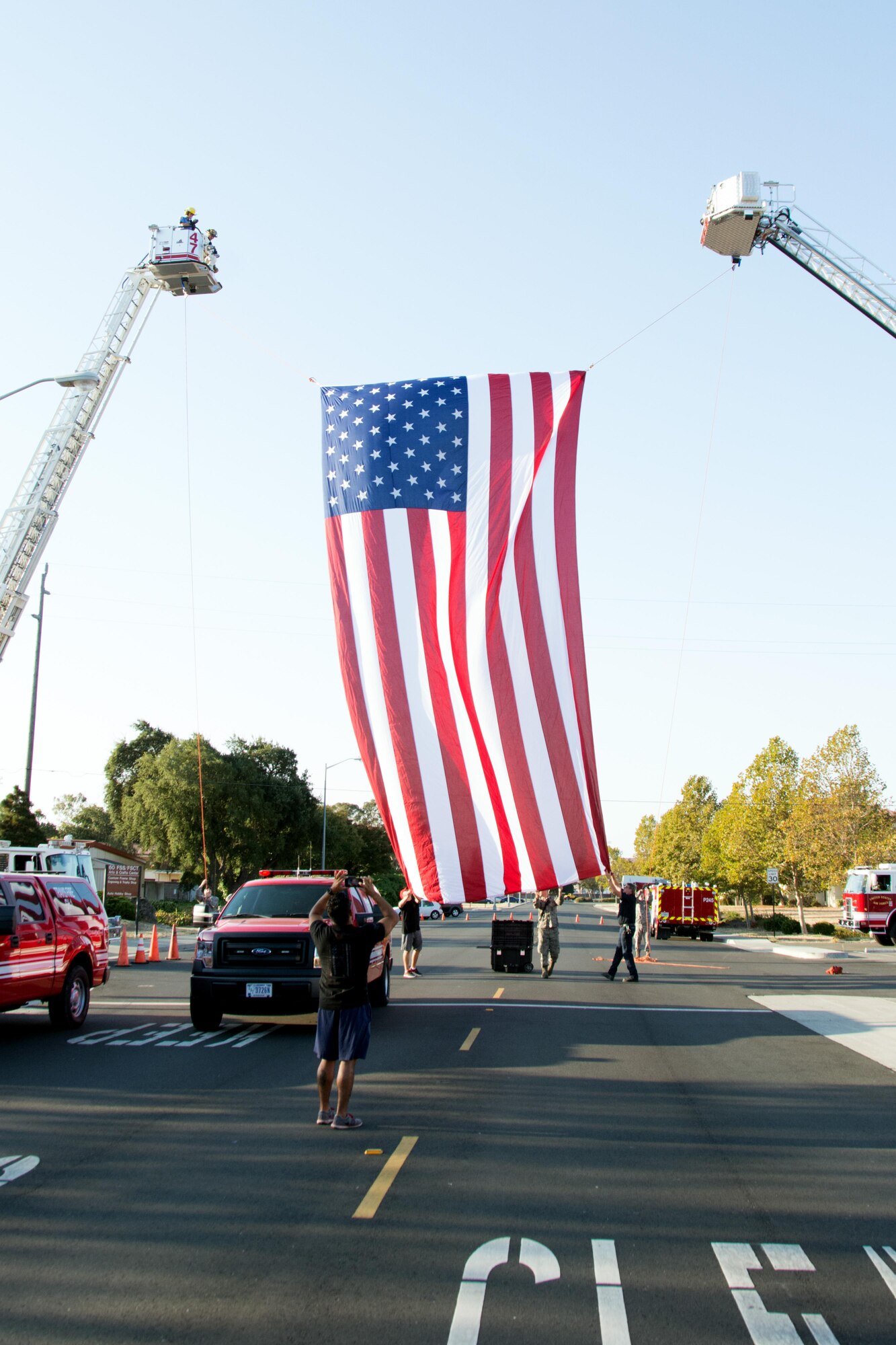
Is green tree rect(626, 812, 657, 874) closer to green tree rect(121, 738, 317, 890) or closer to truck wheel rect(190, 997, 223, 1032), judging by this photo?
green tree rect(121, 738, 317, 890)

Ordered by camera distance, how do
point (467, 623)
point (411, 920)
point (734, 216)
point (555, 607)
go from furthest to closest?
1. point (734, 216)
2. point (411, 920)
3. point (555, 607)
4. point (467, 623)

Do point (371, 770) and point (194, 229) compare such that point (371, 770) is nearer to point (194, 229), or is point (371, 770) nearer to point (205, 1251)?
point (205, 1251)

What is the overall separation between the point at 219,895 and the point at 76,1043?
50158mm

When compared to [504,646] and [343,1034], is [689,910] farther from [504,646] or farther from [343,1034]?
[343,1034]

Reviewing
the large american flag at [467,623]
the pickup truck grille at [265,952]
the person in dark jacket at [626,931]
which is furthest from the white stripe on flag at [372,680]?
the person in dark jacket at [626,931]

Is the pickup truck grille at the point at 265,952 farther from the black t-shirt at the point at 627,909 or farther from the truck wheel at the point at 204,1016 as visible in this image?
the black t-shirt at the point at 627,909

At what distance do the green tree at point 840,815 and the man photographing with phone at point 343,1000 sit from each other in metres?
41.2

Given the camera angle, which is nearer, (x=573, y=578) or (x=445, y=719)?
(x=445, y=719)

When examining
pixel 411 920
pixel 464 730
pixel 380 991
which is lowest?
pixel 380 991

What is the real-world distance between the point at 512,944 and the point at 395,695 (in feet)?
45.9

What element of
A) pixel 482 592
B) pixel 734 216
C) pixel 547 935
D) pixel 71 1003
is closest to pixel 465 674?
pixel 482 592

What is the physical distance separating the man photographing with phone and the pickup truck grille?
4.85 m

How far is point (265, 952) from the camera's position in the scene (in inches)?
517

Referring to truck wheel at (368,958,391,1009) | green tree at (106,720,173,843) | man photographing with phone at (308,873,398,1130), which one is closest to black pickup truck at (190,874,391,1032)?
truck wheel at (368,958,391,1009)
